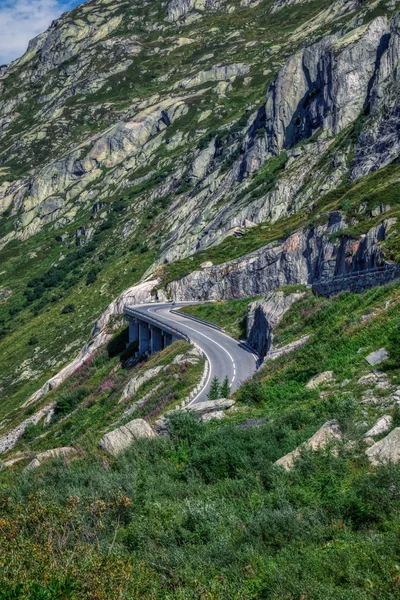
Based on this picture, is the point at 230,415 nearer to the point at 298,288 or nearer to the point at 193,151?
the point at 298,288

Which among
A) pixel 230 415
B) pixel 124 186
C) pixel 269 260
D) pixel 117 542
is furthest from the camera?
pixel 124 186

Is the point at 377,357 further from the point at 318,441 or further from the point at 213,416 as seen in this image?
the point at 213,416

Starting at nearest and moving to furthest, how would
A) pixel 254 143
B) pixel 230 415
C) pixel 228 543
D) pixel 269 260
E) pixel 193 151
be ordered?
pixel 228 543, pixel 230 415, pixel 269 260, pixel 254 143, pixel 193 151

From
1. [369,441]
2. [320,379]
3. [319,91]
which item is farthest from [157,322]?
[319,91]

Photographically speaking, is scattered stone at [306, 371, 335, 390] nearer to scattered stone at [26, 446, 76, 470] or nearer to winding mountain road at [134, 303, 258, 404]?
scattered stone at [26, 446, 76, 470]

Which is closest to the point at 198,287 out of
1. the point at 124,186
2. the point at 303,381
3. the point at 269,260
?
the point at 269,260

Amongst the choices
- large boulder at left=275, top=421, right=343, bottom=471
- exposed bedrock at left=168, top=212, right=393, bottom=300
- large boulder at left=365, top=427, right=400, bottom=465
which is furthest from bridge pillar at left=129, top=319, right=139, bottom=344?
large boulder at left=365, top=427, right=400, bottom=465
